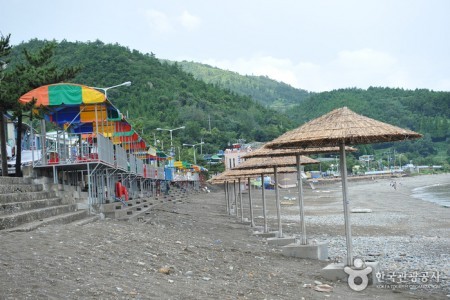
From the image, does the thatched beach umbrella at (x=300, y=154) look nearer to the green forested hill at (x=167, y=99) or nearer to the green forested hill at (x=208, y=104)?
the green forested hill at (x=208, y=104)

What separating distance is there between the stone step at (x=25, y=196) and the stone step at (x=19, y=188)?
28 cm

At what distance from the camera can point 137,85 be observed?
102000 mm

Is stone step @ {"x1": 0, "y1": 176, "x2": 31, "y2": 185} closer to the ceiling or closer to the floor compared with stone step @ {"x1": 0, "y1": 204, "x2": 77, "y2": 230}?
closer to the ceiling

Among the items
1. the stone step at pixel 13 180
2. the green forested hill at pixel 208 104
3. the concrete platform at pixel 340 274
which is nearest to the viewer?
the concrete platform at pixel 340 274

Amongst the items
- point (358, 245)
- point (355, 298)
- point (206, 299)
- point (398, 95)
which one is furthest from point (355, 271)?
point (398, 95)

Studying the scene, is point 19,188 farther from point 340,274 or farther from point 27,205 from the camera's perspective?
point 340,274

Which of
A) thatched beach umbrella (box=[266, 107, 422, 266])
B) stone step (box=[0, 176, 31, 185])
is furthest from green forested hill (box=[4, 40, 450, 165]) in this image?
thatched beach umbrella (box=[266, 107, 422, 266])

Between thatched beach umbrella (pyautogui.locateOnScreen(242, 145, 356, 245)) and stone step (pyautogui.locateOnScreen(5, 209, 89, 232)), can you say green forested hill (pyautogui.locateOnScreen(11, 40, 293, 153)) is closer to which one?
stone step (pyautogui.locateOnScreen(5, 209, 89, 232))

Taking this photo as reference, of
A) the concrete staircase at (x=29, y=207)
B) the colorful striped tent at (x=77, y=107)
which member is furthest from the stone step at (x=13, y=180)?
the colorful striped tent at (x=77, y=107)

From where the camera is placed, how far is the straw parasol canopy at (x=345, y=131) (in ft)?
30.5

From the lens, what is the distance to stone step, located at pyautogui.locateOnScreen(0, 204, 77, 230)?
1000 cm

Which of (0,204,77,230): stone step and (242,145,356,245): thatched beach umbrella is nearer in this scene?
(0,204,77,230): stone step

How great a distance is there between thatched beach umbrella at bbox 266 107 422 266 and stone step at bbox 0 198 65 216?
5.07m

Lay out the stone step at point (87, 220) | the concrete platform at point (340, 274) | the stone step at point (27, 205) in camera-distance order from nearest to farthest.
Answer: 1. the concrete platform at point (340, 274)
2. the stone step at point (27, 205)
3. the stone step at point (87, 220)
